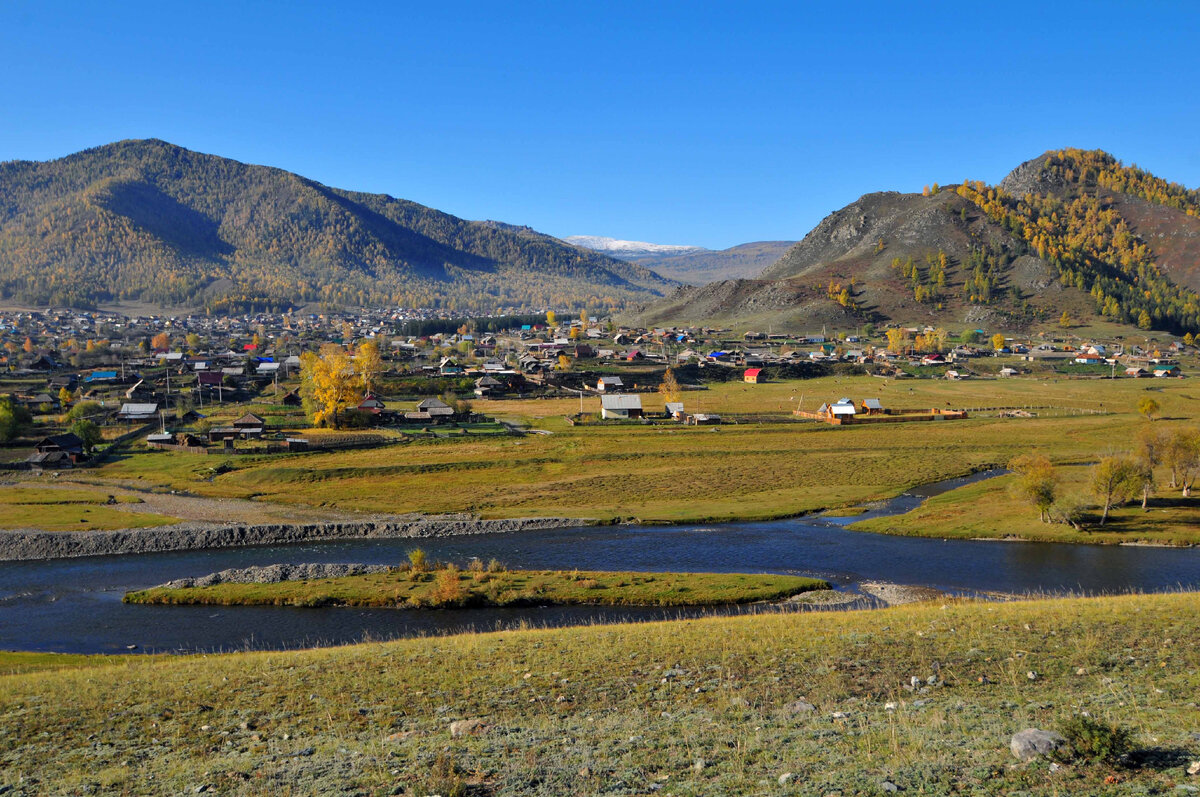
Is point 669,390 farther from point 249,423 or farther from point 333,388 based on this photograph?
point 249,423

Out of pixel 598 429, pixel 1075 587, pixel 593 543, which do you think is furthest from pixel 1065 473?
pixel 598 429

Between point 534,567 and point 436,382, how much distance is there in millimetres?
86212

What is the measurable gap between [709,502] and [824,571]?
18.0 meters

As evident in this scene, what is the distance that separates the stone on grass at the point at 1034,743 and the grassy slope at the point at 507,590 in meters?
25.5

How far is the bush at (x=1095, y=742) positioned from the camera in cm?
1170

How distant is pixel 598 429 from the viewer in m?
93.1

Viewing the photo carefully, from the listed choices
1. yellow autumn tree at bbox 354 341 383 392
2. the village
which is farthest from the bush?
yellow autumn tree at bbox 354 341 383 392

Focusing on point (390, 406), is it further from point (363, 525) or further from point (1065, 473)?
point (1065, 473)

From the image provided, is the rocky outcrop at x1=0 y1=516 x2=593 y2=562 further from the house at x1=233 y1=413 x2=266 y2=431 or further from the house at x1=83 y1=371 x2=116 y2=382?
the house at x1=83 y1=371 x2=116 y2=382

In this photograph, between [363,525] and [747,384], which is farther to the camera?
[747,384]

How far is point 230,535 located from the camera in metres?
52.2

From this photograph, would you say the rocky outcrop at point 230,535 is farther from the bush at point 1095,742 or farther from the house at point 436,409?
the bush at point 1095,742

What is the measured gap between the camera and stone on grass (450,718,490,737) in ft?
52.7

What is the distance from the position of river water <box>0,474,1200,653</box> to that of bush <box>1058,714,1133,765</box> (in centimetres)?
2456
